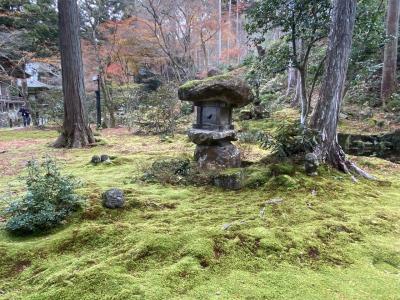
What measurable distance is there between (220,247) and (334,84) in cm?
296

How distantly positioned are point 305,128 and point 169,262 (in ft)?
9.21

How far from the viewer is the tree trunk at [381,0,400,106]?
9.90 meters

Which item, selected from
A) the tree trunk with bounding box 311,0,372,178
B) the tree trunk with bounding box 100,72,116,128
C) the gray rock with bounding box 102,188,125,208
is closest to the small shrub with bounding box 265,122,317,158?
the tree trunk with bounding box 311,0,372,178

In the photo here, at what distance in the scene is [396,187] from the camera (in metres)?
4.31

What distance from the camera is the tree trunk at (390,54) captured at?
990 cm

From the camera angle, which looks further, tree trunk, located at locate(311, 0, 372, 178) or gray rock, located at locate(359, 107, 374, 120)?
gray rock, located at locate(359, 107, 374, 120)

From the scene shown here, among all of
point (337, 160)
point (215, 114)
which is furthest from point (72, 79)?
point (337, 160)

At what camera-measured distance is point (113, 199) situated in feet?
10.6

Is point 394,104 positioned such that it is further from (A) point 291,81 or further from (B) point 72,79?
(B) point 72,79

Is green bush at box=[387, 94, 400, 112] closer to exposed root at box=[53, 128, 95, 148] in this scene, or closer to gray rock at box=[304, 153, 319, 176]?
gray rock at box=[304, 153, 319, 176]

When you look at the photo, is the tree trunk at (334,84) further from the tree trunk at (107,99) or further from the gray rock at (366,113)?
the tree trunk at (107,99)

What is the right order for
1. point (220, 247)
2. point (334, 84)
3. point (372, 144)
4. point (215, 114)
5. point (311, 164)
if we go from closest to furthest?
1. point (220, 247)
2. point (311, 164)
3. point (334, 84)
4. point (215, 114)
5. point (372, 144)

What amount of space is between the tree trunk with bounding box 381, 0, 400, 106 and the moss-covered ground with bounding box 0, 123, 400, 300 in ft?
26.2

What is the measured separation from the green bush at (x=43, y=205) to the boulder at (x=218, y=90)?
2.05 m
